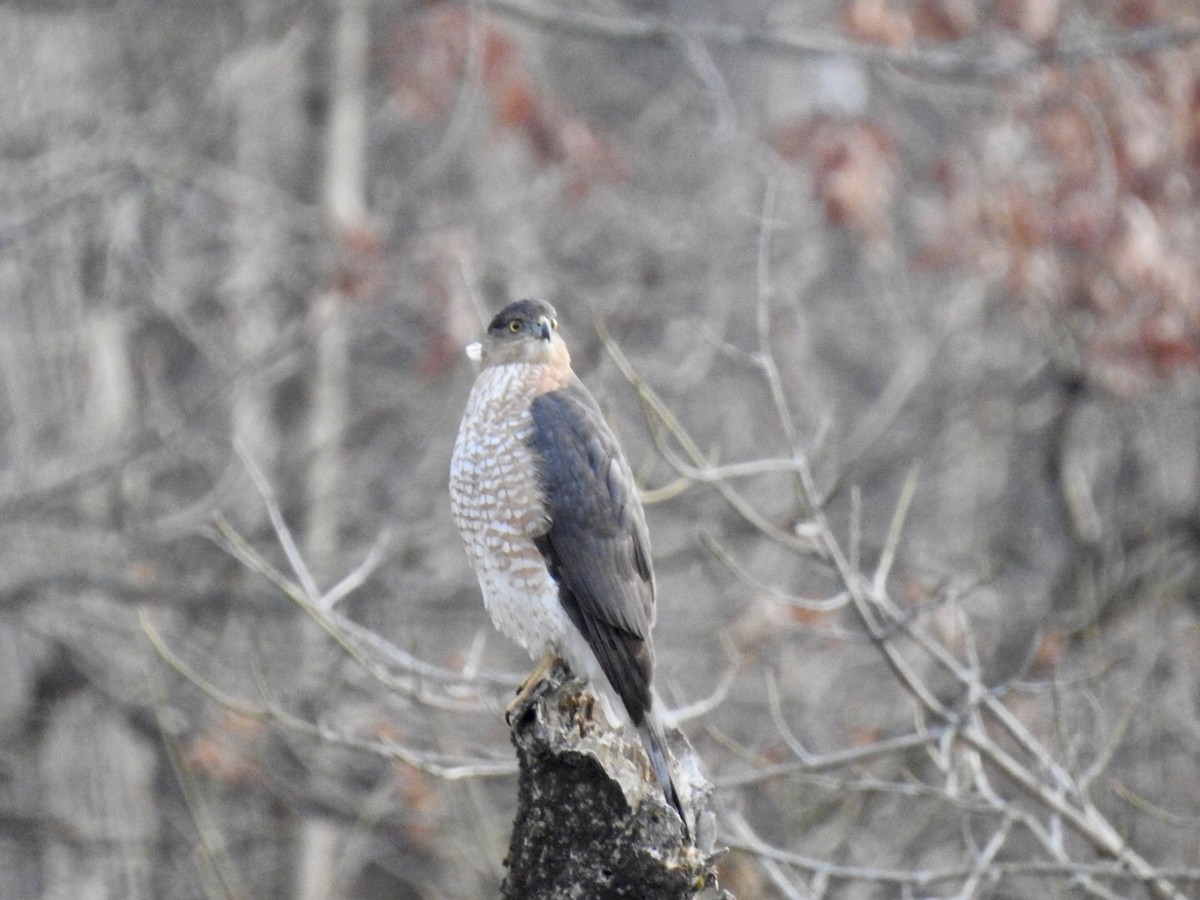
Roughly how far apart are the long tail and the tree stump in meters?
0.05

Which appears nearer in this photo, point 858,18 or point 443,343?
point 858,18

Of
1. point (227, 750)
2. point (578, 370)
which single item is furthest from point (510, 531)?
point (578, 370)

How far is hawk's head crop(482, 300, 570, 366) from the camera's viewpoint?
4.52 metres

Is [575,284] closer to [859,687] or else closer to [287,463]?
[287,463]

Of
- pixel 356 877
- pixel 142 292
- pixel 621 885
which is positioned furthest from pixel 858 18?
pixel 356 877

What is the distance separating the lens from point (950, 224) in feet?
27.4

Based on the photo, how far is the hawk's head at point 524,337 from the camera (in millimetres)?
4523

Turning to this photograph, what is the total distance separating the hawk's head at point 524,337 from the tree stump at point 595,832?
155cm

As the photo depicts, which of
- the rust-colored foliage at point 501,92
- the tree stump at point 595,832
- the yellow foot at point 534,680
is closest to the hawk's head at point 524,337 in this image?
the yellow foot at point 534,680

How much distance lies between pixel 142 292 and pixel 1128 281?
5175 mm

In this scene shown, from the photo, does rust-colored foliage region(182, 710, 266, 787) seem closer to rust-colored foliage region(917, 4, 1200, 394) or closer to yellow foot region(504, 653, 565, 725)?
yellow foot region(504, 653, 565, 725)

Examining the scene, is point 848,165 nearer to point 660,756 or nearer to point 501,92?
point 501,92

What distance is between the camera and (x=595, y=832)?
299 centimetres

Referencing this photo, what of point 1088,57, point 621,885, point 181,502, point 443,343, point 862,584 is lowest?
point 621,885
